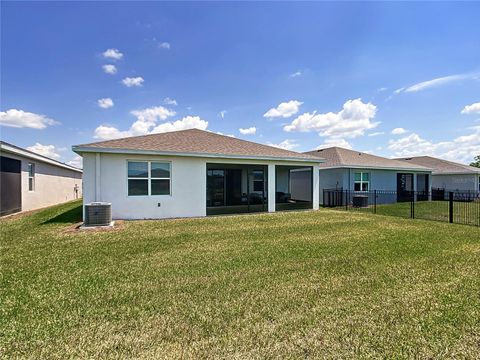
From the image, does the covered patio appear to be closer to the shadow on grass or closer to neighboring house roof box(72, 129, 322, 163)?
neighboring house roof box(72, 129, 322, 163)

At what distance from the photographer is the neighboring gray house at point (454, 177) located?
2527cm

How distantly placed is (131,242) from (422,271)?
6.76 metres

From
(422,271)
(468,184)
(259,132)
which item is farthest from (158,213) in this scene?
(468,184)

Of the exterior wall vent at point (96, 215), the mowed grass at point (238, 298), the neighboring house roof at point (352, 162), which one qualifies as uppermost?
the neighboring house roof at point (352, 162)

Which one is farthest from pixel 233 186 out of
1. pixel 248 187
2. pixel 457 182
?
pixel 457 182

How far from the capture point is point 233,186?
1845 cm

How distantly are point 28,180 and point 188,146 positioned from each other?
10.1 meters

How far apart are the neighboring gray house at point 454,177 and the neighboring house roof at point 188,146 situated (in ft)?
65.0

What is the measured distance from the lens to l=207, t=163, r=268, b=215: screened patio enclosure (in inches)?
674

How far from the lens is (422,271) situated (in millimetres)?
4926

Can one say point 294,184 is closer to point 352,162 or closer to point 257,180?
point 257,180

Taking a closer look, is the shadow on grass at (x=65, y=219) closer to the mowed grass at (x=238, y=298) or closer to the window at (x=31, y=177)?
the mowed grass at (x=238, y=298)

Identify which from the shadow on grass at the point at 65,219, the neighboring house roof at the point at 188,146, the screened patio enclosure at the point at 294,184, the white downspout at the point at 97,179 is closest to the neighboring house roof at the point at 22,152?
the shadow on grass at the point at 65,219

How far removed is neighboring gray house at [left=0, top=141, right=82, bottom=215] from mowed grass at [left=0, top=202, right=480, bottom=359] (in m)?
7.16
